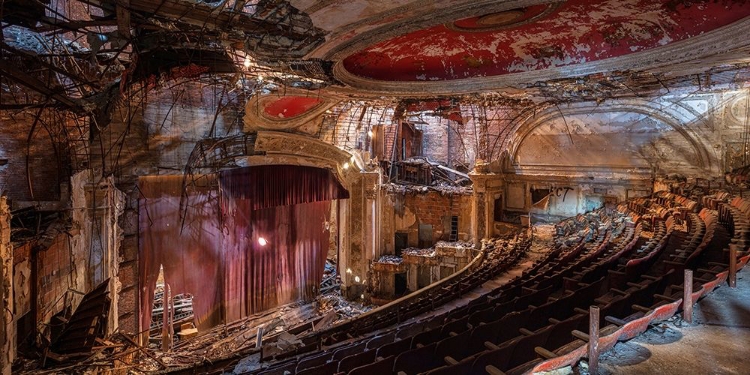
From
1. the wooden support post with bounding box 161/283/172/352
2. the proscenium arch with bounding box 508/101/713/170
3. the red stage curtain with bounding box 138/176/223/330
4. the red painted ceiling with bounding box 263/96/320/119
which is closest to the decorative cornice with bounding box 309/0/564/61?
the red painted ceiling with bounding box 263/96/320/119

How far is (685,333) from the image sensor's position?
3273mm

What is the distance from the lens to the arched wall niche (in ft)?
34.3

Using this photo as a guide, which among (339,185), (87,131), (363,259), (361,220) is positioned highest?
(87,131)

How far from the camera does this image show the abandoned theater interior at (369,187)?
11.2ft

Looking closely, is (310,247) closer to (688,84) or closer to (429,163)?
(429,163)

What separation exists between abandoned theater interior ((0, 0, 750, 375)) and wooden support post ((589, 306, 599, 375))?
0.01 metres

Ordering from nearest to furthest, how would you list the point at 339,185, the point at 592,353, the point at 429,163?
the point at 592,353 < the point at 339,185 < the point at 429,163

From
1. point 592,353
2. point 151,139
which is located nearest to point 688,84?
point 592,353

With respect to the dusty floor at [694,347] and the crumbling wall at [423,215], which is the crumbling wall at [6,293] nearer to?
the dusty floor at [694,347]

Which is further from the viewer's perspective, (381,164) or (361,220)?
(381,164)

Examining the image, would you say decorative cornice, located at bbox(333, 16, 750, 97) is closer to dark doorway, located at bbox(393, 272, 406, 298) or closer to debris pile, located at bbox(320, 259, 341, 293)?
dark doorway, located at bbox(393, 272, 406, 298)

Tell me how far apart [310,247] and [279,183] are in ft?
9.37

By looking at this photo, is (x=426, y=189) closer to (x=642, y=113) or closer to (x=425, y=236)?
(x=425, y=236)

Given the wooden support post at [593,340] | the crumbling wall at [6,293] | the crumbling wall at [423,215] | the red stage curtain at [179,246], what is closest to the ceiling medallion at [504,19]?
the wooden support post at [593,340]
